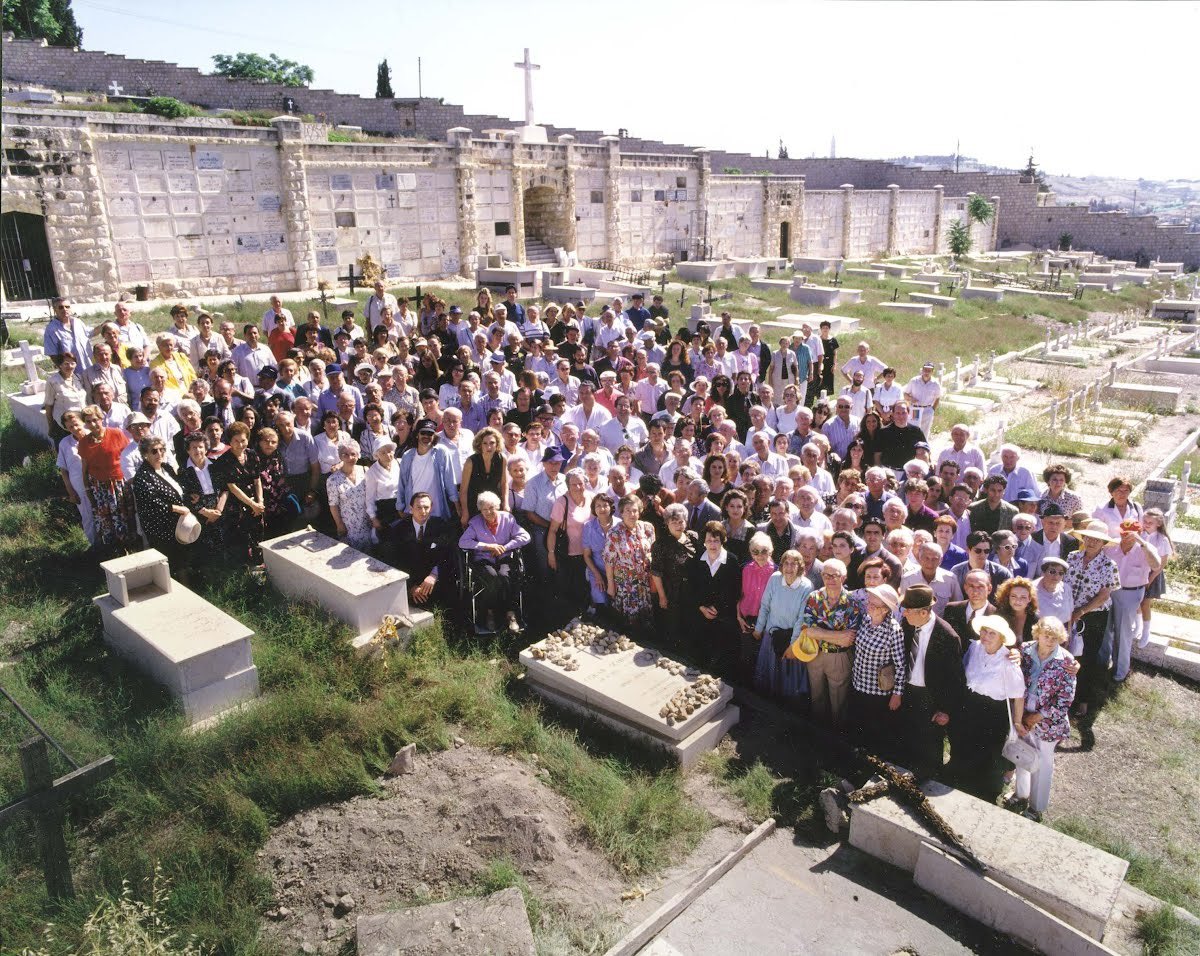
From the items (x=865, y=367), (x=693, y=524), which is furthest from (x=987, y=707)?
(x=865, y=367)

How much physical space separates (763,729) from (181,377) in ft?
24.1

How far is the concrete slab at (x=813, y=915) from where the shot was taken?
188 inches

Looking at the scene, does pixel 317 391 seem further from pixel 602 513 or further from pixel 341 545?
pixel 602 513

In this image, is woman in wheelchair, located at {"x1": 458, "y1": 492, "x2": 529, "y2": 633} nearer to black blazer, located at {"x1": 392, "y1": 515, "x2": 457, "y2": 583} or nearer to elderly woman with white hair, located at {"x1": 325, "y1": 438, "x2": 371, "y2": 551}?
black blazer, located at {"x1": 392, "y1": 515, "x2": 457, "y2": 583}

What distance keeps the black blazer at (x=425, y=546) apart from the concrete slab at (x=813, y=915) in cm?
366

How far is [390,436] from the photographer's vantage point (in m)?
8.62

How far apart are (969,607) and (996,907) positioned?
191cm

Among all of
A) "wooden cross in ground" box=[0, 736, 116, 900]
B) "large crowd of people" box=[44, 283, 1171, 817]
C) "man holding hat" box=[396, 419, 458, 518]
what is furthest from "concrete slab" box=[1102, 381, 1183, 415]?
"wooden cross in ground" box=[0, 736, 116, 900]

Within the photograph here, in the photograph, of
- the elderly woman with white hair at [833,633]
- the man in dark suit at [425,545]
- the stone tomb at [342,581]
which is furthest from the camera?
the man in dark suit at [425,545]

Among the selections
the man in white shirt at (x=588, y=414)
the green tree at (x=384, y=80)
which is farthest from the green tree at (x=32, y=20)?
the man in white shirt at (x=588, y=414)

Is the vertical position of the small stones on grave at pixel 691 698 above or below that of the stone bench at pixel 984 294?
below

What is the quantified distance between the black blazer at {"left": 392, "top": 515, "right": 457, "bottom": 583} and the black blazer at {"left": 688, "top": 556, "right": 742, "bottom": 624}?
7.19 ft

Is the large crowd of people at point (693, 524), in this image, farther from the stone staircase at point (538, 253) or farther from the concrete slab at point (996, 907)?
the stone staircase at point (538, 253)

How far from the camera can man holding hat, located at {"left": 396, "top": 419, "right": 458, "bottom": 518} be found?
7699 mm
